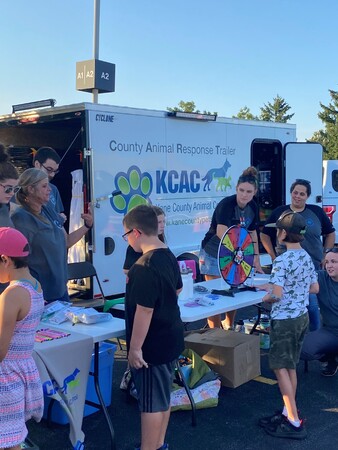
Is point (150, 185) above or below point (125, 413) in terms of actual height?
above

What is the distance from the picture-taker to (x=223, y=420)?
3891 millimetres

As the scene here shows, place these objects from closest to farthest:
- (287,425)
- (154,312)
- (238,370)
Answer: (154,312) → (287,425) → (238,370)

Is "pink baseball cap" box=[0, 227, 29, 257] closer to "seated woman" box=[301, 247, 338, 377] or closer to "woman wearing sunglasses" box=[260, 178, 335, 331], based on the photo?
"seated woman" box=[301, 247, 338, 377]

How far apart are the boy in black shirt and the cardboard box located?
1492mm

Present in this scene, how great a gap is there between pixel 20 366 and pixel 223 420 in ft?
6.39

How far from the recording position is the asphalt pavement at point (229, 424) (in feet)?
11.6

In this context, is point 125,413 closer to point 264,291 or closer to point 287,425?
point 287,425

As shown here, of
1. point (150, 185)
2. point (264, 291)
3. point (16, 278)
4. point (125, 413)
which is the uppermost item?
point (150, 185)

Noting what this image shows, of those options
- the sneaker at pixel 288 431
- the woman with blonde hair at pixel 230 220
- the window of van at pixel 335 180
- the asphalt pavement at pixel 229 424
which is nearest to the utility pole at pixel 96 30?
the window of van at pixel 335 180

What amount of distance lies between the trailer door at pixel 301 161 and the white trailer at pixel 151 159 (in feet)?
0.05

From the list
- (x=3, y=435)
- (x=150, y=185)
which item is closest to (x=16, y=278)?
(x=3, y=435)

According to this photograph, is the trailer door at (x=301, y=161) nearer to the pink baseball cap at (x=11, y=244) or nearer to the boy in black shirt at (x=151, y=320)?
the boy in black shirt at (x=151, y=320)

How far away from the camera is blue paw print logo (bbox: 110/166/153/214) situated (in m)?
5.99

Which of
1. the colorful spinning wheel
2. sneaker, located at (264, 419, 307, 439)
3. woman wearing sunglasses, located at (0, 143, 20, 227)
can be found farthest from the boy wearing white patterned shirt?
woman wearing sunglasses, located at (0, 143, 20, 227)
